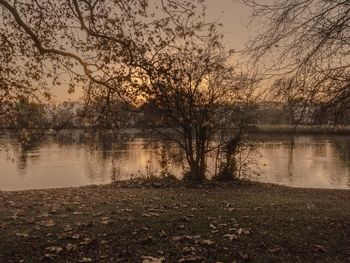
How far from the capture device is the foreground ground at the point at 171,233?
24.5 ft

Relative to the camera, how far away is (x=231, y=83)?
18.5m

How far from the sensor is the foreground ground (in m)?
7.47

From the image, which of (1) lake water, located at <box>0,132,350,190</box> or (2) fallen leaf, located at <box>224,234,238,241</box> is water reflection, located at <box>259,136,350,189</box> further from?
(2) fallen leaf, located at <box>224,234,238,241</box>

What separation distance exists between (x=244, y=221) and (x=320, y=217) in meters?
2.04

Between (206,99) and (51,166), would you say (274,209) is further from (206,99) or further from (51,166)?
(51,166)

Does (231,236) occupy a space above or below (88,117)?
below

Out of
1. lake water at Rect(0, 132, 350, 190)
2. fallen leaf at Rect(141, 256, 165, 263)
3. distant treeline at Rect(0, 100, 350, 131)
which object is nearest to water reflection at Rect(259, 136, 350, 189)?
lake water at Rect(0, 132, 350, 190)

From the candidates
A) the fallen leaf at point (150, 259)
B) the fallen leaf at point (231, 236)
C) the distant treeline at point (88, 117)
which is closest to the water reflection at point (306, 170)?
the distant treeline at point (88, 117)

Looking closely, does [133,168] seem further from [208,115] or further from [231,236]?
[231,236]

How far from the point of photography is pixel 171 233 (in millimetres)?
8461

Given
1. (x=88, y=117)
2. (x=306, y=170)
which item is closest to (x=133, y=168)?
(x=306, y=170)

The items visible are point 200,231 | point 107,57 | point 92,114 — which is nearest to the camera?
point 200,231

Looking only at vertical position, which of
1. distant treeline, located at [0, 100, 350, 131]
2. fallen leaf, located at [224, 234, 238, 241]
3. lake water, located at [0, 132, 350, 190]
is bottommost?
lake water, located at [0, 132, 350, 190]

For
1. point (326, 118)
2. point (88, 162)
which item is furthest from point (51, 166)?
point (326, 118)
